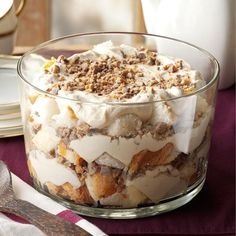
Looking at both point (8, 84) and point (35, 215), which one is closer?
point (35, 215)

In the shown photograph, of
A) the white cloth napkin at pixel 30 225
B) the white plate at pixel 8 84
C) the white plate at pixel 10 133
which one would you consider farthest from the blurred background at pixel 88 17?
the white cloth napkin at pixel 30 225

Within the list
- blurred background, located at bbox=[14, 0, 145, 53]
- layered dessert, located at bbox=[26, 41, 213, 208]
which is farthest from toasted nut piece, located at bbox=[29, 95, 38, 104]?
blurred background, located at bbox=[14, 0, 145, 53]

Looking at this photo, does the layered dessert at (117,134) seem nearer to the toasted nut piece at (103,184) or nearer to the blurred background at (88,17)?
the toasted nut piece at (103,184)

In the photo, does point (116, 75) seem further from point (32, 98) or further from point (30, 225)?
point (30, 225)

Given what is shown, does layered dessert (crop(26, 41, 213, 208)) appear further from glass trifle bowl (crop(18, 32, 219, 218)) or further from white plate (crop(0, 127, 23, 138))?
white plate (crop(0, 127, 23, 138))

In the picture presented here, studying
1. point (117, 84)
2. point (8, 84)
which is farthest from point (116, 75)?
point (8, 84)

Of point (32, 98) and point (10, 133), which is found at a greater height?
point (32, 98)
